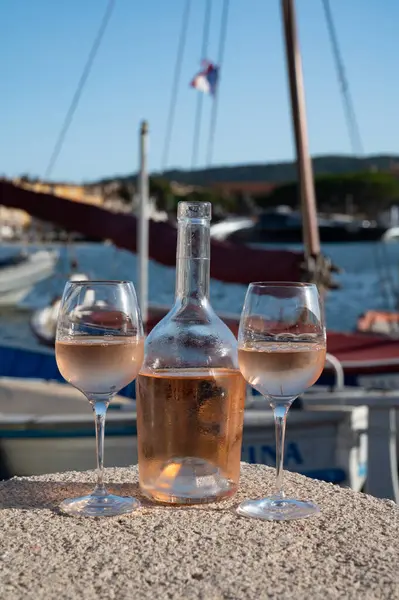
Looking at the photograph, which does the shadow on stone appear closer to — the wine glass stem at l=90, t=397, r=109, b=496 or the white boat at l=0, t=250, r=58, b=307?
the wine glass stem at l=90, t=397, r=109, b=496

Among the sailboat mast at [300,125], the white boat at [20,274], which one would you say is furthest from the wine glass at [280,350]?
the white boat at [20,274]

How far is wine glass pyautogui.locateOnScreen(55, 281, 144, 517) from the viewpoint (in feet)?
3.81

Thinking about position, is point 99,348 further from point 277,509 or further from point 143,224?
point 143,224

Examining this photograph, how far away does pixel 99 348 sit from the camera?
3.82 feet

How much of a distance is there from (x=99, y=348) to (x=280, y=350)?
23cm

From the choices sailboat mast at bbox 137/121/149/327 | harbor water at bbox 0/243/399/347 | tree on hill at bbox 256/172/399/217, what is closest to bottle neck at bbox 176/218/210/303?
sailboat mast at bbox 137/121/149/327

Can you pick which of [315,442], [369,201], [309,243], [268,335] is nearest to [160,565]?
[268,335]

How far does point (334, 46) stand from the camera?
10500 millimetres

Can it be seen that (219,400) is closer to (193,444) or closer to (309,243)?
(193,444)

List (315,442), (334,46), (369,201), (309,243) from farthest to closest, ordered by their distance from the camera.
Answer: (369,201), (334,46), (309,243), (315,442)

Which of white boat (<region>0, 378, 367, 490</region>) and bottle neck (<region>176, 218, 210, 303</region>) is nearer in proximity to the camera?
bottle neck (<region>176, 218, 210, 303</region>)

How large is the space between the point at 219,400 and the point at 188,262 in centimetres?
19

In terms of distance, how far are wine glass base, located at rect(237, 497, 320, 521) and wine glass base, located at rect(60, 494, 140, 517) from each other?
0.15 m

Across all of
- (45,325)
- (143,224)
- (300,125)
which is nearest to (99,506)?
(143,224)
